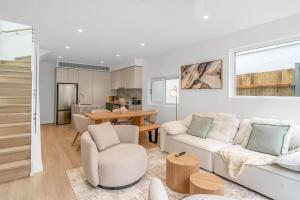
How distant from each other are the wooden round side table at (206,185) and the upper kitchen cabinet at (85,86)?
6207 mm

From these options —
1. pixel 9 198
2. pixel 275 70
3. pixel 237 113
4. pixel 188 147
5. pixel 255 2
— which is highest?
pixel 255 2

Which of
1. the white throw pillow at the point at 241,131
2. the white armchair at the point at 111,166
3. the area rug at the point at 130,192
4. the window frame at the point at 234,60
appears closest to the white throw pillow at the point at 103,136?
the white armchair at the point at 111,166

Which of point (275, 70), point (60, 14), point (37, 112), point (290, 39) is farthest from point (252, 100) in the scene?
point (37, 112)

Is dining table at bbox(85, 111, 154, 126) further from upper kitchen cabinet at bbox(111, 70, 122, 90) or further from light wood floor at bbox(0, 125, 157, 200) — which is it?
upper kitchen cabinet at bbox(111, 70, 122, 90)

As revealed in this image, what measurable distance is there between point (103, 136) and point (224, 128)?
216 centimetres

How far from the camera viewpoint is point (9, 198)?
2.10 m

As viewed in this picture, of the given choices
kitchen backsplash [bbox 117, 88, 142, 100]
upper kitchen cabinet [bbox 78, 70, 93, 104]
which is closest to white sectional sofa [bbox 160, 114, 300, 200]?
kitchen backsplash [bbox 117, 88, 142, 100]

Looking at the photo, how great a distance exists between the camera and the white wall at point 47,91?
6835 mm

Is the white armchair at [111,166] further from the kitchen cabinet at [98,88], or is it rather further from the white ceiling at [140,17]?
the kitchen cabinet at [98,88]

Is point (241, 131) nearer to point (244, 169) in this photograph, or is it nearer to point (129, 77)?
point (244, 169)

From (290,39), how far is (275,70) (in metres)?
0.57

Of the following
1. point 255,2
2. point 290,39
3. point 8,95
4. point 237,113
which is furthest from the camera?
point 8,95

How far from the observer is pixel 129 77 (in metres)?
6.43

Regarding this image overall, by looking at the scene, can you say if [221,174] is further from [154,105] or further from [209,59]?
[154,105]
